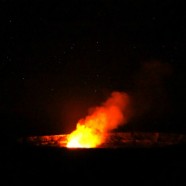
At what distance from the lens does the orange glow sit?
4.46 metres

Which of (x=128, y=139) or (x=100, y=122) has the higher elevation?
(x=100, y=122)

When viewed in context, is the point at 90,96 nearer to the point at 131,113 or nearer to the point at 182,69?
the point at 131,113

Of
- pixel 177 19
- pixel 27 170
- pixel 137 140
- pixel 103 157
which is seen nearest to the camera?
pixel 103 157

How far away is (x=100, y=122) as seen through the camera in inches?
196

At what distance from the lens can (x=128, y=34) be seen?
18.4ft

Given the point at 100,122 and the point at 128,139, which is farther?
the point at 100,122

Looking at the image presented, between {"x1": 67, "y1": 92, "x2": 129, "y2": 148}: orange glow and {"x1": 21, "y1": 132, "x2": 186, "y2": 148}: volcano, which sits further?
{"x1": 67, "y1": 92, "x2": 129, "y2": 148}: orange glow

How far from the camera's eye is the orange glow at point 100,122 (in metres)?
4.46

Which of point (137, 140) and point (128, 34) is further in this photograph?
point (128, 34)

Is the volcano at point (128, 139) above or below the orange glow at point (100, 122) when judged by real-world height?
below

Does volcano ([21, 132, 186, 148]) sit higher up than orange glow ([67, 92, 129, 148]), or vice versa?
orange glow ([67, 92, 129, 148])

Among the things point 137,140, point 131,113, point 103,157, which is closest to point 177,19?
point 131,113

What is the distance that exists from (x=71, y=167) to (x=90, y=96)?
264 cm

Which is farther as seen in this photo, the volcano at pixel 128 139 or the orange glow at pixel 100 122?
the orange glow at pixel 100 122
